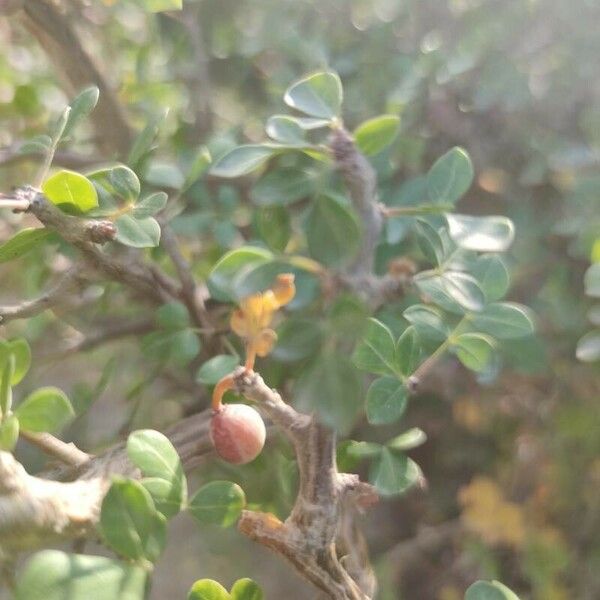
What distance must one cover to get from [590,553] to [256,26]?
0.69 metres

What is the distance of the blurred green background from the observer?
0.78m

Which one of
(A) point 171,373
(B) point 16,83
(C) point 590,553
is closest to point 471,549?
(C) point 590,553

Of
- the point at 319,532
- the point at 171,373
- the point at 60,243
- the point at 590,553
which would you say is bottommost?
the point at 590,553

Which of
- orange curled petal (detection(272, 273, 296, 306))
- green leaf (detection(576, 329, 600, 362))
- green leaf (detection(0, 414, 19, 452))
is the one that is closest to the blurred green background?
green leaf (detection(576, 329, 600, 362))

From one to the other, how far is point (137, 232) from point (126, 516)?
0.54 ft

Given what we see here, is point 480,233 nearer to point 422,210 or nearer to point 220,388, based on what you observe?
point 422,210

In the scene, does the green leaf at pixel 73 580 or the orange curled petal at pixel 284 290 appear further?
the orange curled petal at pixel 284 290

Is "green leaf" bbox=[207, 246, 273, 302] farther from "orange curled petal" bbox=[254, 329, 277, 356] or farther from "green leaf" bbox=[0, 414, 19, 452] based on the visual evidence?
"green leaf" bbox=[0, 414, 19, 452]

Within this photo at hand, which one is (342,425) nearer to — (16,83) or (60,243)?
(60,243)

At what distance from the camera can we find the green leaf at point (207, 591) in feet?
1.32

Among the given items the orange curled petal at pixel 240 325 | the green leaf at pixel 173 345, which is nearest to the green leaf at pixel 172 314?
the green leaf at pixel 173 345

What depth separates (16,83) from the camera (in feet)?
2.98

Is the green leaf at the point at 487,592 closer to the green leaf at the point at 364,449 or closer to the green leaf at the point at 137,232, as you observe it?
the green leaf at the point at 364,449

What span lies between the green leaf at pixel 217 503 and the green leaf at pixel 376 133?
10.4 inches
